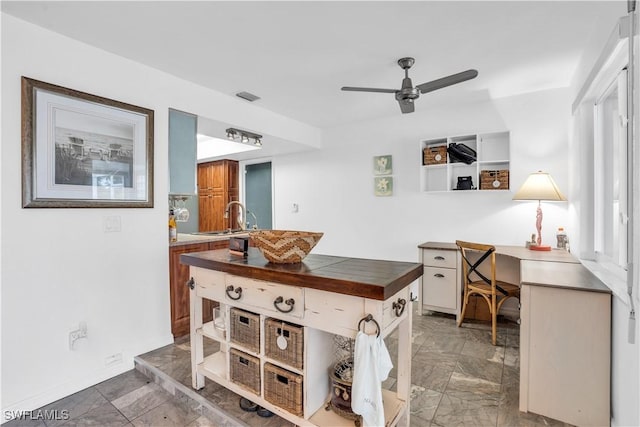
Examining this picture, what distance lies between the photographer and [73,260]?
2.17 meters

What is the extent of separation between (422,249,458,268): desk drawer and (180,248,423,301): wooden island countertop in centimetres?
186

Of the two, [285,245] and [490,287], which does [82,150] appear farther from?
[490,287]

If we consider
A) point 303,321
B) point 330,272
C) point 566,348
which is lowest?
point 566,348

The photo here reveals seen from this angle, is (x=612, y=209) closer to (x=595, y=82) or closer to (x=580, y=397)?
(x=595, y=82)

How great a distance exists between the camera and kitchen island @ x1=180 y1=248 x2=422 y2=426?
1388mm

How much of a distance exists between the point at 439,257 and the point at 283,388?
91.1 inches

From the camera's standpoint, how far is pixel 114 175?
7.72 ft

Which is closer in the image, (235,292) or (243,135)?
(235,292)

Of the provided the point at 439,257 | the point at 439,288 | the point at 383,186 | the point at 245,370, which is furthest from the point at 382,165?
the point at 245,370

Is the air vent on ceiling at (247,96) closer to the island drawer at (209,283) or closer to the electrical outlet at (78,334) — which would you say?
the island drawer at (209,283)

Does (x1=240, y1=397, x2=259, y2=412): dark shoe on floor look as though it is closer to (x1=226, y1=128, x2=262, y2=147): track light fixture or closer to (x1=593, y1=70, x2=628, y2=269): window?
(x1=593, y1=70, x2=628, y2=269): window

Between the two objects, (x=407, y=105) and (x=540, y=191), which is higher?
(x=407, y=105)

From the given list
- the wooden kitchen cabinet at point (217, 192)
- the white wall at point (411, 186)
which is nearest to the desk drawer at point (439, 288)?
the white wall at point (411, 186)

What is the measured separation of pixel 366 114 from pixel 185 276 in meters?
2.80
